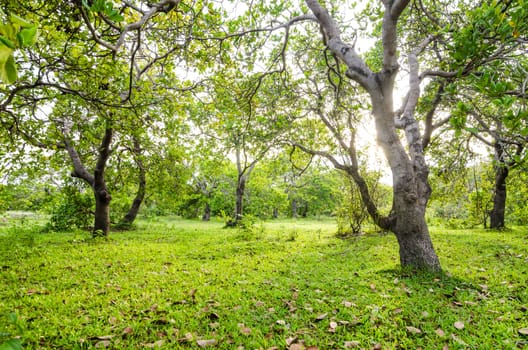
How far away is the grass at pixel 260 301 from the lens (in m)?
3.09

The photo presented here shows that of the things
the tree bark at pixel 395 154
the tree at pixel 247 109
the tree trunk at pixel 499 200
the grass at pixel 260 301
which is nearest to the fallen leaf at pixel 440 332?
the grass at pixel 260 301

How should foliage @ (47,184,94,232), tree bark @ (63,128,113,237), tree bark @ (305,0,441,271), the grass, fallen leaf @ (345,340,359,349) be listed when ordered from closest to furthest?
1. fallen leaf @ (345,340,359,349)
2. the grass
3. tree bark @ (305,0,441,271)
4. tree bark @ (63,128,113,237)
5. foliage @ (47,184,94,232)

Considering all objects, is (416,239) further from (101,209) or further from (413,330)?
(101,209)

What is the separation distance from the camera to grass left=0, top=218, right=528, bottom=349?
3.09 m

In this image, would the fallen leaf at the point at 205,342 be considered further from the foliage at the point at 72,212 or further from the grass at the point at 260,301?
the foliage at the point at 72,212

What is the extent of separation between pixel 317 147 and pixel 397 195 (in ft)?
16.8

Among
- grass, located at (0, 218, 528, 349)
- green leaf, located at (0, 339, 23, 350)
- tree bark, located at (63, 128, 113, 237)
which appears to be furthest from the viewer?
tree bark, located at (63, 128, 113, 237)

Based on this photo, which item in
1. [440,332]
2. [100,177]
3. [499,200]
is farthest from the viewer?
[499,200]

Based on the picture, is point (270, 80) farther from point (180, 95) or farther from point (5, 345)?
point (5, 345)

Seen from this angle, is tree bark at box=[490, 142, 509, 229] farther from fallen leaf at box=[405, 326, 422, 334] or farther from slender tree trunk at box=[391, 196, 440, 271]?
fallen leaf at box=[405, 326, 422, 334]

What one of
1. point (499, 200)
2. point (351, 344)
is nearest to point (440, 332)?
point (351, 344)

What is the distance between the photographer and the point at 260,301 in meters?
4.10

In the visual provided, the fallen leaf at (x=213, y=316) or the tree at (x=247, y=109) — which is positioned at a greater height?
the tree at (x=247, y=109)

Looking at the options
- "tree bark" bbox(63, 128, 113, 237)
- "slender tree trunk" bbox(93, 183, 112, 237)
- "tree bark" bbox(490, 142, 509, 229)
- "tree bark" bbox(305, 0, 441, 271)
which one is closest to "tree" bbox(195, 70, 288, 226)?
"tree bark" bbox(305, 0, 441, 271)
